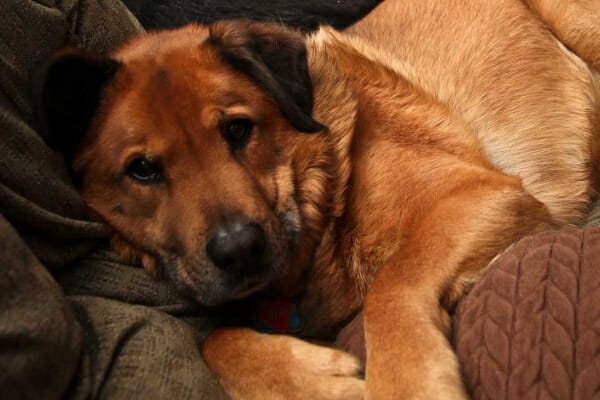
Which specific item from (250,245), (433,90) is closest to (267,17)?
(433,90)

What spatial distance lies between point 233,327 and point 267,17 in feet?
5.01

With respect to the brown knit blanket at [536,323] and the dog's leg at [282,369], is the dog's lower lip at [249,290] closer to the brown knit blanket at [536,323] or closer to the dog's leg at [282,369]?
the dog's leg at [282,369]

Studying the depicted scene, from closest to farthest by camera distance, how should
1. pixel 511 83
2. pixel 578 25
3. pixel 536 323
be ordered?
pixel 536 323 < pixel 511 83 < pixel 578 25

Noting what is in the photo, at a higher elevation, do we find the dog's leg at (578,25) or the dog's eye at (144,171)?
the dog's leg at (578,25)

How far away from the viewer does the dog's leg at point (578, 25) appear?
2.60 m

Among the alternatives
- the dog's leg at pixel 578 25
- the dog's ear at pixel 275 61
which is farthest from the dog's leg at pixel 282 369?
the dog's leg at pixel 578 25

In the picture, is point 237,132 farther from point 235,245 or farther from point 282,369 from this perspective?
point 282,369

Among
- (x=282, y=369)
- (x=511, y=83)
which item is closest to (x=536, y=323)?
(x=282, y=369)

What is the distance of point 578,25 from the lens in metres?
2.61

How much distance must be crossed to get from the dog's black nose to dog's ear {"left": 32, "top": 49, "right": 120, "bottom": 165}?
55 centimetres

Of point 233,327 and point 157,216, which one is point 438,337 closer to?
point 233,327

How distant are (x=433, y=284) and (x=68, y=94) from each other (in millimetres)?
1111

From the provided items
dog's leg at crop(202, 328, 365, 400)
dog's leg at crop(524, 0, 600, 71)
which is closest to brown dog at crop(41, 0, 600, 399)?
dog's leg at crop(202, 328, 365, 400)

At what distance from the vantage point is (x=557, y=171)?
7.82ft
